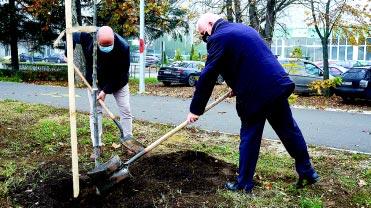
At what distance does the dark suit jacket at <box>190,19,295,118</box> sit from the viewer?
13.8 feet

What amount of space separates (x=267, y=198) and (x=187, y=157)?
1.42 meters

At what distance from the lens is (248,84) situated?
13.9 ft

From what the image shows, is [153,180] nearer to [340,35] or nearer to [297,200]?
[297,200]

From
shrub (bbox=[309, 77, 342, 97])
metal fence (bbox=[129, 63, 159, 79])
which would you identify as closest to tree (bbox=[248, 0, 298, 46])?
shrub (bbox=[309, 77, 342, 97])

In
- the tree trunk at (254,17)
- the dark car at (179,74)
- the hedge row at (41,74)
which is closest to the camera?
the tree trunk at (254,17)

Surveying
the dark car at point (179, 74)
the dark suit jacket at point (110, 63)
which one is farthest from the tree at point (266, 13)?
the dark suit jacket at point (110, 63)

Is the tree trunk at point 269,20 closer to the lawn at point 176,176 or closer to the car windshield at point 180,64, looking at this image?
the car windshield at point 180,64

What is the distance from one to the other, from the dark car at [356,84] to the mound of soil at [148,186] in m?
9.78

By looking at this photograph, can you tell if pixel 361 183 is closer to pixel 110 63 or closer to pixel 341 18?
pixel 110 63

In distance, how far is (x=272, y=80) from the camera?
420cm

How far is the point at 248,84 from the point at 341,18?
12.4 m

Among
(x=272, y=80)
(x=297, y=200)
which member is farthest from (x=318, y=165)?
(x=272, y=80)

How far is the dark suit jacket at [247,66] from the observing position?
4.20 m

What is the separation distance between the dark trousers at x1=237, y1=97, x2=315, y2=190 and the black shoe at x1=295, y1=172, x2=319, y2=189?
169 millimetres
